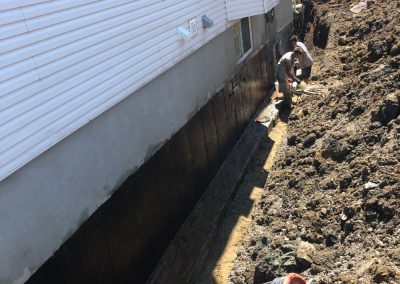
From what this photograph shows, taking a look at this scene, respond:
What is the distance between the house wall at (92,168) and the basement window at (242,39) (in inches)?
99.2

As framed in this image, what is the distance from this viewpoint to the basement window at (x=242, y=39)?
41.4ft

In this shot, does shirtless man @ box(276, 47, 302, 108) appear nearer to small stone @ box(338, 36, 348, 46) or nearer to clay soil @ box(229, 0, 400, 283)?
clay soil @ box(229, 0, 400, 283)

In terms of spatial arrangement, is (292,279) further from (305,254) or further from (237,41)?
(237,41)

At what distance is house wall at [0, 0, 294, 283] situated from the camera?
16.5 ft

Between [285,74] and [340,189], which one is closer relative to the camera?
[340,189]

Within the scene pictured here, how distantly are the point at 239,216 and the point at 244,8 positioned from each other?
5.98m

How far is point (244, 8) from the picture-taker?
12.0 meters

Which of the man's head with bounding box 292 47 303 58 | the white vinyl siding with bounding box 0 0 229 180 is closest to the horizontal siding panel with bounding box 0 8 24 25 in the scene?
the white vinyl siding with bounding box 0 0 229 180

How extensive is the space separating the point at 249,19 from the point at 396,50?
15.8ft

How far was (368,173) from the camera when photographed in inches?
273

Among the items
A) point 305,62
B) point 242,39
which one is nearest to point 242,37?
point 242,39

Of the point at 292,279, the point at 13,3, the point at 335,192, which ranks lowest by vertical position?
the point at 335,192

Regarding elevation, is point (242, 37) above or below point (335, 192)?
above

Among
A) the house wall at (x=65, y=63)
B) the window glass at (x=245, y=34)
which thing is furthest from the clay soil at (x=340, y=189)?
the house wall at (x=65, y=63)
